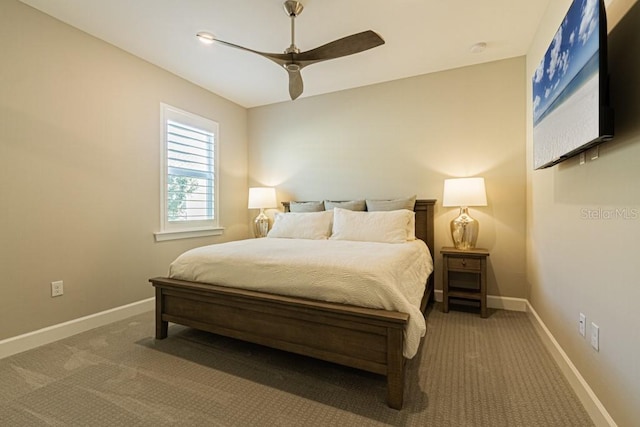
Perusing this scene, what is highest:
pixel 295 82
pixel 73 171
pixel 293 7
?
pixel 293 7

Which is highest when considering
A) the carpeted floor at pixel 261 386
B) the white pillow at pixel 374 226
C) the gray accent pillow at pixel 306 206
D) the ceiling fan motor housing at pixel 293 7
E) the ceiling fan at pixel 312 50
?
the ceiling fan motor housing at pixel 293 7

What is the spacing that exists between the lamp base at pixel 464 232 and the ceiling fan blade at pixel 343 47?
1.98m

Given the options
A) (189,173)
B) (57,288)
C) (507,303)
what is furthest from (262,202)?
(507,303)

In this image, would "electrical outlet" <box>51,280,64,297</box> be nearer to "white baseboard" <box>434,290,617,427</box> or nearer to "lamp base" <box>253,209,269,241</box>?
"lamp base" <box>253,209,269,241</box>

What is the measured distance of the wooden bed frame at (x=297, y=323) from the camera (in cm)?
158

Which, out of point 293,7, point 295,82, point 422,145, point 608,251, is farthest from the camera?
point 422,145

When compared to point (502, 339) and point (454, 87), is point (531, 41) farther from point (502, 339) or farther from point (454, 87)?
point (502, 339)

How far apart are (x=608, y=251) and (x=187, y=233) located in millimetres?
3704

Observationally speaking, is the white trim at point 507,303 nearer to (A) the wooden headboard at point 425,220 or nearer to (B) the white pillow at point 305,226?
(A) the wooden headboard at point 425,220

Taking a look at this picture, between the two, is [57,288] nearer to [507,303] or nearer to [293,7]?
[293,7]

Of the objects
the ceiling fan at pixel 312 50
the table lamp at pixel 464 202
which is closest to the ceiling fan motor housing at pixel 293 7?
the ceiling fan at pixel 312 50

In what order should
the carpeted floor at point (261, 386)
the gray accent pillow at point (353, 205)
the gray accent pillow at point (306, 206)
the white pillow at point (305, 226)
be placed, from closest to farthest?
the carpeted floor at point (261, 386) → the white pillow at point (305, 226) → the gray accent pillow at point (353, 205) → the gray accent pillow at point (306, 206)

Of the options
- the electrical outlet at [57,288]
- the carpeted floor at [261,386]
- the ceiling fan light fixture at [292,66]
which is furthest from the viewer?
the electrical outlet at [57,288]

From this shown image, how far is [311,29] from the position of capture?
258 cm
